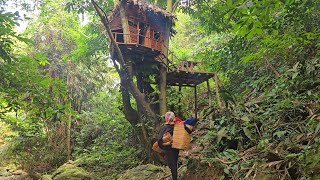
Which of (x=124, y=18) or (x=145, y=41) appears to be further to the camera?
(x=145, y=41)

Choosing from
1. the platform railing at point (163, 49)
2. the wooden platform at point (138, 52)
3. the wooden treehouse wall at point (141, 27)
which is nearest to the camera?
the wooden platform at point (138, 52)

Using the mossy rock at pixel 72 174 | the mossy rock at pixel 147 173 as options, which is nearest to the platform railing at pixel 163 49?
the mossy rock at pixel 147 173

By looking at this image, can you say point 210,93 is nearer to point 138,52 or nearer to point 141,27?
point 138,52

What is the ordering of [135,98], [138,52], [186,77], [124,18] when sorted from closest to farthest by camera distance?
1. [135,98]
2. [138,52]
3. [124,18]
4. [186,77]

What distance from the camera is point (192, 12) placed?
1257cm

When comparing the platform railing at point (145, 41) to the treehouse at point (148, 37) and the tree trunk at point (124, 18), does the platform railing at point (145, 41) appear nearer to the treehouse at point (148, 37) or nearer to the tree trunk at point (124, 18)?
the treehouse at point (148, 37)

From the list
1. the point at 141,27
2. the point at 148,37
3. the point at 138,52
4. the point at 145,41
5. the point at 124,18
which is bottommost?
the point at 138,52

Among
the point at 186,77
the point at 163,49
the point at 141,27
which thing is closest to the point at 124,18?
the point at 141,27

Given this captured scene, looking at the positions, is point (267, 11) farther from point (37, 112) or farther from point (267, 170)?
point (37, 112)

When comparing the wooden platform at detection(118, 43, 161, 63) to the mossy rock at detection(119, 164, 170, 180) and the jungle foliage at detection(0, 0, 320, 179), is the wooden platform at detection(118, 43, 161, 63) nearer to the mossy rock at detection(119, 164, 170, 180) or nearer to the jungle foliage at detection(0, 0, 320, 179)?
the jungle foliage at detection(0, 0, 320, 179)

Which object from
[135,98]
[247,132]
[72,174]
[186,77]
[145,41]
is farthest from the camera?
[186,77]

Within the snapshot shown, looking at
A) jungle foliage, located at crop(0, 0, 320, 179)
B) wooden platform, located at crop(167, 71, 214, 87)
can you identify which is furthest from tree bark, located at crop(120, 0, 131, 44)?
wooden platform, located at crop(167, 71, 214, 87)

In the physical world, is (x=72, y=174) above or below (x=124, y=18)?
below

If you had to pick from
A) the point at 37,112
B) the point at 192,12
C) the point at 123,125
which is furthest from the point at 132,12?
the point at 37,112
